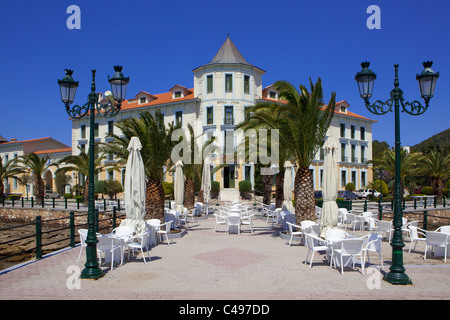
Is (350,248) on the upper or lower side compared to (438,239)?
upper

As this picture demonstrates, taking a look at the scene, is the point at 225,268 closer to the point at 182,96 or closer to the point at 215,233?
the point at 215,233

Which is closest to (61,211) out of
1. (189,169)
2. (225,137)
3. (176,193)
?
(189,169)

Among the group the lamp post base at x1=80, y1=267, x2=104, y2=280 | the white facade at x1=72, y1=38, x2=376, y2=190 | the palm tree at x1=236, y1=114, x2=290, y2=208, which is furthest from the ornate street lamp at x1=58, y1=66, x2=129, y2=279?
the white facade at x1=72, y1=38, x2=376, y2=190

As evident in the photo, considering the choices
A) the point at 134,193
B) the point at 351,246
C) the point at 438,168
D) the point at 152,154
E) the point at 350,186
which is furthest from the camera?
the point at 350,186

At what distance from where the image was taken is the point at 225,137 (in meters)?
39.1

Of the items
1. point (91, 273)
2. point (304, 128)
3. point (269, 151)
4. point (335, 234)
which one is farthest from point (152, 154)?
point (269, 151)

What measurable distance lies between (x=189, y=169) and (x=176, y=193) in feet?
20.6

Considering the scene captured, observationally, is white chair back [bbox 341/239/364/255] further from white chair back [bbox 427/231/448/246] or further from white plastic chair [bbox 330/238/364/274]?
white chair back [bbox 427/231/448/246]

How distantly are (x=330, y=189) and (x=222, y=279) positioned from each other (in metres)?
5.05

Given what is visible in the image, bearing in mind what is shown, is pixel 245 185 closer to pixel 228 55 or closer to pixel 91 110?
pixel 228 55

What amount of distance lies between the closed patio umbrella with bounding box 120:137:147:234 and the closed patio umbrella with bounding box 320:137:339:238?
5.41m

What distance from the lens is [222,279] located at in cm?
711

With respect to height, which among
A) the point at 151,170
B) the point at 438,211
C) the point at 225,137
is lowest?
the point at 438,211

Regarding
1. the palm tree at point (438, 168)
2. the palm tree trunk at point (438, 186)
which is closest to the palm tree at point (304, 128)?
the palm tree at point (438, 168)
